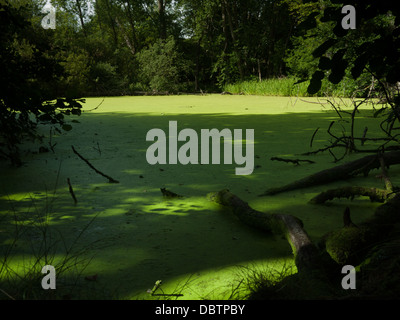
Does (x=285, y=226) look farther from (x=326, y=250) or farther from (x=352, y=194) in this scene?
(x=352, y=194)

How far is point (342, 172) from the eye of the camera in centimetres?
196

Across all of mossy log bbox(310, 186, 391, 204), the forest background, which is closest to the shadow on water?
mossy log bbox(310, 186, 391, 204)

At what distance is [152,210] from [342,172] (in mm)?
1081

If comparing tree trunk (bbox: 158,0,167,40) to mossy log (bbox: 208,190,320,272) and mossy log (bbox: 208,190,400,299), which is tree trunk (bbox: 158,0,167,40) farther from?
mossy log (bbox: 208,190,400,299)

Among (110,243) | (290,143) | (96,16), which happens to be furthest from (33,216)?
(96,16)

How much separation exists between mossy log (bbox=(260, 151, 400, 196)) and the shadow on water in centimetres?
6

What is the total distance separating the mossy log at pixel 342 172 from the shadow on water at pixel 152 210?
0.06 m

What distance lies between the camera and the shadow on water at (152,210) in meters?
1.16

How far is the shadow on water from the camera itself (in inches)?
45.5

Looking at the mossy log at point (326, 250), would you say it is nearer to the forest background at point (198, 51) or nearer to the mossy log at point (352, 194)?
the mossy log at point (352, 194)

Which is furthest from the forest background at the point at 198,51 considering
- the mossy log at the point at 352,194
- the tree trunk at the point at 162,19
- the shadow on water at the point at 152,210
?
the mossy log at the point at 352,194
